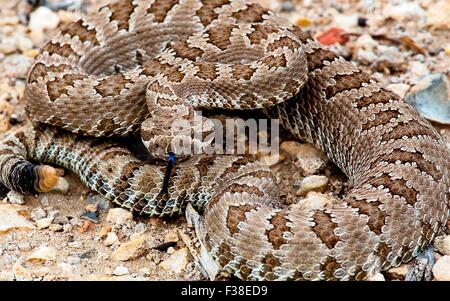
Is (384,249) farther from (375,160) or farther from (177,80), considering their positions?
(177,80)

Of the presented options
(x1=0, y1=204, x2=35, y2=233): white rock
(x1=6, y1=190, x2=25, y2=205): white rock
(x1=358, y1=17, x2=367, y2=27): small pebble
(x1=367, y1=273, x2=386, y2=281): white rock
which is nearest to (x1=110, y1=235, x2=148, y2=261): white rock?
(x1=0, y1=204, x2=35, y2=233): white rock

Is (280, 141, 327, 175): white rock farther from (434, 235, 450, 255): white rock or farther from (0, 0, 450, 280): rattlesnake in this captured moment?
(434, 235, 450, 255): white rock

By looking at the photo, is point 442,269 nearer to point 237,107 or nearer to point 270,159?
point 270,159

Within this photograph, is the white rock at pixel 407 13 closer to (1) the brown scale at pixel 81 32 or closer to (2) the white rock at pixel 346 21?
(2) the white rock at pixel 346 21

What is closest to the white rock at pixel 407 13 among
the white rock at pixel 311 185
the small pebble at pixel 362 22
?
the small pebble at pixel 362 22
